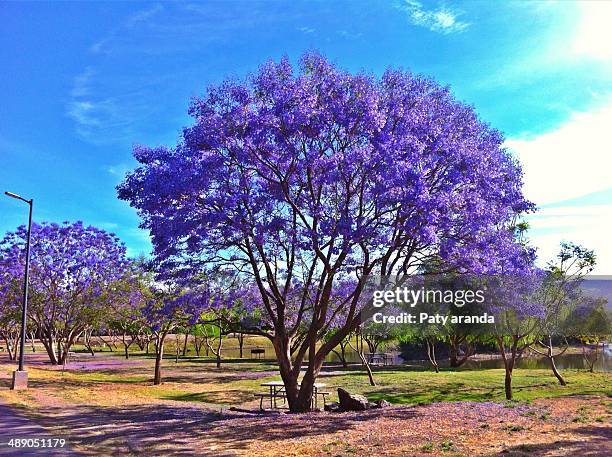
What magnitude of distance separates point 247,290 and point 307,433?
8.85m

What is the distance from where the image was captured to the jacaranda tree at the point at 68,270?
3522 cm

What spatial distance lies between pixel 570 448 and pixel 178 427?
9857 millimetres

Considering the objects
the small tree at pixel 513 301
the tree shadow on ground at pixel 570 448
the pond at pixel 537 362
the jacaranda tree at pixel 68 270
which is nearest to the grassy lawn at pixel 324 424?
the tree shadow on ground at pixel 570 448

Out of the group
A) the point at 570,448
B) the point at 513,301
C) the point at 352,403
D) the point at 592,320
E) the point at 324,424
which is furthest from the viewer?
the point at 592,320

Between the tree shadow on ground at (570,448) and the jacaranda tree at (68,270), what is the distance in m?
31.4

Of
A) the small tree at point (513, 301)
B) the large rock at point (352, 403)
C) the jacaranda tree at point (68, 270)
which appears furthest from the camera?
the jacaranda tree at point (68, 270)

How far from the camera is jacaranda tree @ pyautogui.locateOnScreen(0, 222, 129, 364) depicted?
35219mm

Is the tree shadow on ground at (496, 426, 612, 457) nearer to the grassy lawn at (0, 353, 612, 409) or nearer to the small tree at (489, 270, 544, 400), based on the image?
the small tree at (489, 270, 544, 400)

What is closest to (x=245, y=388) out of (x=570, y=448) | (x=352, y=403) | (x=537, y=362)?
(x=352, y=403)

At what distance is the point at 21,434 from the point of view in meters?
13.1

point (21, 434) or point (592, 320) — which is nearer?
point (21, 434)

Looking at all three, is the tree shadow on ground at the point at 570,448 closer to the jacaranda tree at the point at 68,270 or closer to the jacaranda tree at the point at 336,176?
the jacaranda tree at the point at 336,176

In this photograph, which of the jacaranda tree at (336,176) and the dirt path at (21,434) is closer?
the dirt path at (21,434)

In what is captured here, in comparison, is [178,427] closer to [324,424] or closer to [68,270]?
[324,424]
